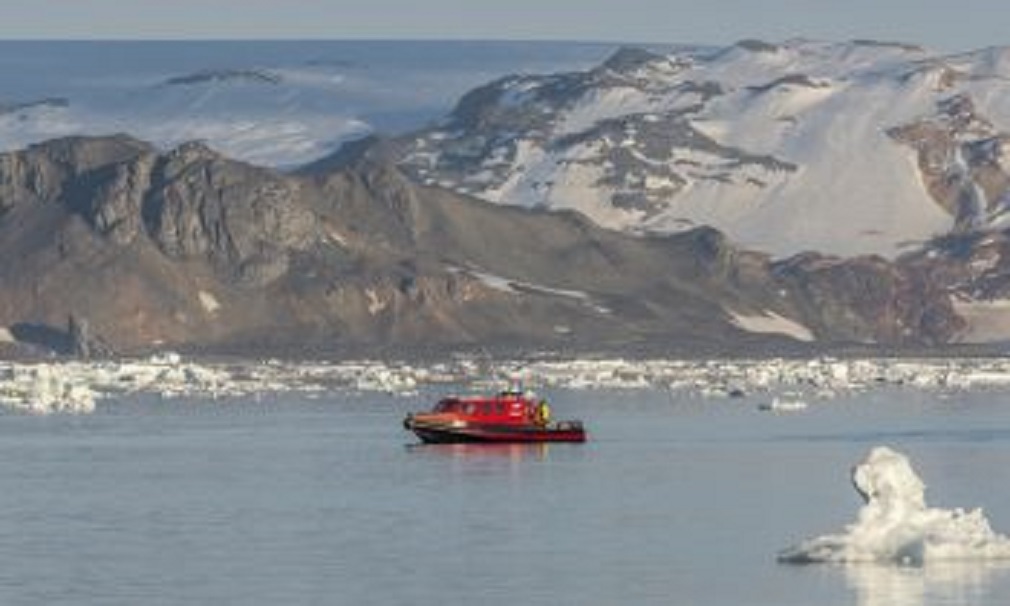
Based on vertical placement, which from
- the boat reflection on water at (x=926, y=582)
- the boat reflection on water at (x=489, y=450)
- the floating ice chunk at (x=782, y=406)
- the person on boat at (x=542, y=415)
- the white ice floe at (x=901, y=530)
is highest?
the floating ice chunk at (x=782, y=406)

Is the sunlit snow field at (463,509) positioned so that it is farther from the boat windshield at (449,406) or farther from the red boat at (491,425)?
the boat windshield at (449,406)

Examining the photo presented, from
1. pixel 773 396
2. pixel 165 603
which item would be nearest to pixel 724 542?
pixel 165 603

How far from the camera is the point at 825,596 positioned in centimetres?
7175

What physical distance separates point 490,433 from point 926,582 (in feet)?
197

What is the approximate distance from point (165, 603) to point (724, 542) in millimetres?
16534

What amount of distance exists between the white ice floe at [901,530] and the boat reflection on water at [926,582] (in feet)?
1.03

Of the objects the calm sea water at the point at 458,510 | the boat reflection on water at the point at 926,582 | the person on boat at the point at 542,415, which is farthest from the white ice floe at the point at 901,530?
the person on boat at the point at 542,415

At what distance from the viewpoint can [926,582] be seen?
7312cm

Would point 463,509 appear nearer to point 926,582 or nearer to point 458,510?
point 458,510

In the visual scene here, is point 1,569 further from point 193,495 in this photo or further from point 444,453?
point 444,453

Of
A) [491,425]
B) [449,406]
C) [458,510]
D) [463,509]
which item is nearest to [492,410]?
[491,425]

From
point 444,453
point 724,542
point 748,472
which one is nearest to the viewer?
point 724,542

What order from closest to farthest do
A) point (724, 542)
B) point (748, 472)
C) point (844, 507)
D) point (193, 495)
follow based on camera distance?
point (724, 542) → point (844, 507) → point (193, 495) → point (748, 472)

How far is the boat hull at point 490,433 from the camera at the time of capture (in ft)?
433
